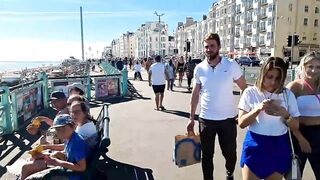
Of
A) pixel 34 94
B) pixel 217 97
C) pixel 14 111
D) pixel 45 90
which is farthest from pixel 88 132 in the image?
pixel 45 90

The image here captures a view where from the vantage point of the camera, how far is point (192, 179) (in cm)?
513

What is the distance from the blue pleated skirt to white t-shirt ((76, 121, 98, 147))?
1.66 metres

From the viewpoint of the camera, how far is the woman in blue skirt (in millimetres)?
3064

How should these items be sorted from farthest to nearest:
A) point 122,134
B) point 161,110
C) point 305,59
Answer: point 161,110
point 122,134
point 305,59

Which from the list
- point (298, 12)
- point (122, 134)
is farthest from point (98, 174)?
point (298, 12)

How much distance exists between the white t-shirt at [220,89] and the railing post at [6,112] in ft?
18.6

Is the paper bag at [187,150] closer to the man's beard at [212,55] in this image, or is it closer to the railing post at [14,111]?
the man's beard at [212,55]

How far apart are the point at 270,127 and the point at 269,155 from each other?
0.24 metres

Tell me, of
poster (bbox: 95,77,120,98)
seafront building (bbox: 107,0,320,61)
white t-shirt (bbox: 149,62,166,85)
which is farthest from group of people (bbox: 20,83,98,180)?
seafront building (bbox: 107,0,320,61)

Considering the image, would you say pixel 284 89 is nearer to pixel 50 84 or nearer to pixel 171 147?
pixel 171 147

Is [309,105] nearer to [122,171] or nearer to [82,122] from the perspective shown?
[82,122]

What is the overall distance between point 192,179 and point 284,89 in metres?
2.44

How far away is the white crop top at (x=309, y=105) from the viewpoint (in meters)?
3.52

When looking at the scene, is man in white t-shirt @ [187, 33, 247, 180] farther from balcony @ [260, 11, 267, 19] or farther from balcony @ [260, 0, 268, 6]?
balcony @ [260, 0, 268, 6]
